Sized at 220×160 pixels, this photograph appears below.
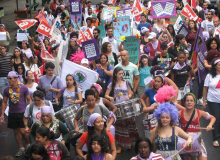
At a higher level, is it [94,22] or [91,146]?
[91,146]

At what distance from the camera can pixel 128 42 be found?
33.8ft

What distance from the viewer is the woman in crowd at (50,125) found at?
553 centimetres

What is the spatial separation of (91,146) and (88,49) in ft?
16.3

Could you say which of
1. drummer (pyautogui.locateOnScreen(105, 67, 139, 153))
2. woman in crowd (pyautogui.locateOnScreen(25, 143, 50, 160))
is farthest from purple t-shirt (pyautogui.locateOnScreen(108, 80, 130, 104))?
woman in crowd (pyautogui.locateOnScreen(25, 143, 50, 160))

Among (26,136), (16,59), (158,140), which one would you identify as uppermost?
(158,140)

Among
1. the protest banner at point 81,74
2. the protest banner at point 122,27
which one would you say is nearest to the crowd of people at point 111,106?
the protest banner at point 81,74

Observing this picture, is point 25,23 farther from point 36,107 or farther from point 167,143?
point 167,143

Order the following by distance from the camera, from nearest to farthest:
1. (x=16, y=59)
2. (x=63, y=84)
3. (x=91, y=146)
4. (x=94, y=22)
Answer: (x=91, y=146) < (x=63, y=84) < (x=16, y=59) < (x=94, y=22)

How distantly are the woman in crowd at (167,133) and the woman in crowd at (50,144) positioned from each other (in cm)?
127

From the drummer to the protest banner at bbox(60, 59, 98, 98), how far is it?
821 millimetres

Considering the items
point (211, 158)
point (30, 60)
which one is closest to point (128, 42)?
point (30, 60)

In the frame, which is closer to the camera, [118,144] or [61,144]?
[61,144]

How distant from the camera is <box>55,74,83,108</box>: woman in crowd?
7.17 metres

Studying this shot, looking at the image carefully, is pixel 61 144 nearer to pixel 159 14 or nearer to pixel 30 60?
pixel 30 60
